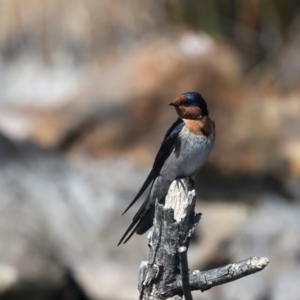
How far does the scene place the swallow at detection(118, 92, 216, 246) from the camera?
10.9 feet

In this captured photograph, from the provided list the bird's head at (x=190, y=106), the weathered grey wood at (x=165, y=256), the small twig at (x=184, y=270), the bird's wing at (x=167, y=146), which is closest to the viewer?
the small twig at (x=184, y=270)

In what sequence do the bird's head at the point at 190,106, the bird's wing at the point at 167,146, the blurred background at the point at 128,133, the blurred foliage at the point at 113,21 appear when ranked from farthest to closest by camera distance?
the blurred foliage at the point at 113,21 < the blurred background at the point at 128,133 < the bird's wing at the point at 167,146 < the bird's head at the point at 190,106

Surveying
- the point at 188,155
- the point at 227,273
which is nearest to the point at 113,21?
the point at 188,155

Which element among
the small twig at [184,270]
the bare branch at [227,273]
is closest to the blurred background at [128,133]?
the bare branch at [227,273]

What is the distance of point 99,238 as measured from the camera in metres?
6.45

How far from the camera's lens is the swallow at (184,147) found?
3.33 metres

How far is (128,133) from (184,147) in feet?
17.7

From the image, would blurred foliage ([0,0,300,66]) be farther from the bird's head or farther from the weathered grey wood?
the weathered grey wood

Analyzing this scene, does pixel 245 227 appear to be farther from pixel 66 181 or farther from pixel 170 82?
pixel 170 82

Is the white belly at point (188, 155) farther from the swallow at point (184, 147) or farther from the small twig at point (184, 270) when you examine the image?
the small twig at point (184, 270)

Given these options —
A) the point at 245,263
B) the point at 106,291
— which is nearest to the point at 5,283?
the point at 106,291

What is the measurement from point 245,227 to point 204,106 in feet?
11.0

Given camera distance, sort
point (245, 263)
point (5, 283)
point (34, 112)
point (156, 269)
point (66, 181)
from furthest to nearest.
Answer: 1. point (34, 112)
2. point (66, 181)
3. point (5, 283)
4. point (156, 269)
5. point (245, 263)

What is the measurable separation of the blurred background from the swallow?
7.97 feet
